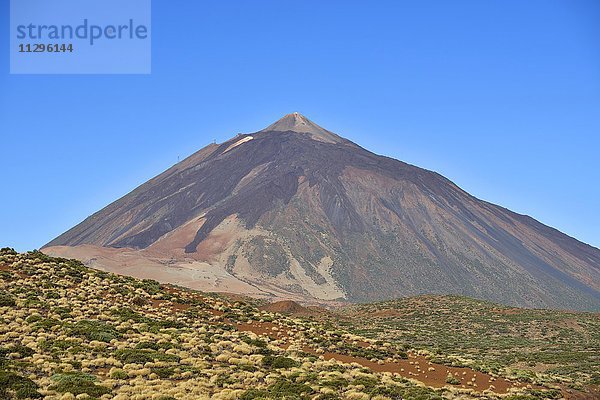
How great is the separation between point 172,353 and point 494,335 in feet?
157

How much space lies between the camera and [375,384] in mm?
28266

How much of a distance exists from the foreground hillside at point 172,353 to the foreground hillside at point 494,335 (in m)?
6.67

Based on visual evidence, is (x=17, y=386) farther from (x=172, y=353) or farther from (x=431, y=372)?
(x=431, y=372)

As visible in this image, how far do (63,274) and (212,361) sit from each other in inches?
783

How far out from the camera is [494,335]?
68.1 m

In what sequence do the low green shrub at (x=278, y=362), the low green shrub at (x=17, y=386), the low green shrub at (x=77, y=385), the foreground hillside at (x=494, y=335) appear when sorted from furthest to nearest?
the foreground hillside at (x=494, y=335) → the low green shrub at (x=278, y=362) → the low green shrub at (x=77, y=385) → the low green shrub at (x=17, y=386)

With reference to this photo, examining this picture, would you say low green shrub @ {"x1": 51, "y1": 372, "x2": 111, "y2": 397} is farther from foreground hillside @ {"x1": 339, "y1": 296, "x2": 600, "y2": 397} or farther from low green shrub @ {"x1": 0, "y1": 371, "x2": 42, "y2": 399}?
foreground hillside @ {"x1": 339, "y1": 296, "x2": 600, "y2": 397}

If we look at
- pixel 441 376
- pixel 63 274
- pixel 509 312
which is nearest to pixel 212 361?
pixel 441 376

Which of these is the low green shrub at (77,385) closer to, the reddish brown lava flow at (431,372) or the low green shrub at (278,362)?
the low green shrub at (278,362)

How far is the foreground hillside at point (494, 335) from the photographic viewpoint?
42125mm

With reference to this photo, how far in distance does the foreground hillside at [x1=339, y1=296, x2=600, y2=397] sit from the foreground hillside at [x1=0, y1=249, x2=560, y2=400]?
6.67m

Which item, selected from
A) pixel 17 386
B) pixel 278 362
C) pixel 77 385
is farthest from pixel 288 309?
pixel 17 386

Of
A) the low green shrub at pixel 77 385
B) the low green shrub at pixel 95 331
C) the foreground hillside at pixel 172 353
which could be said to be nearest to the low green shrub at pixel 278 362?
the foreground hillside at pixel 172 353

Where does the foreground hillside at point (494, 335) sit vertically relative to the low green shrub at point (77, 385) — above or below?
below
